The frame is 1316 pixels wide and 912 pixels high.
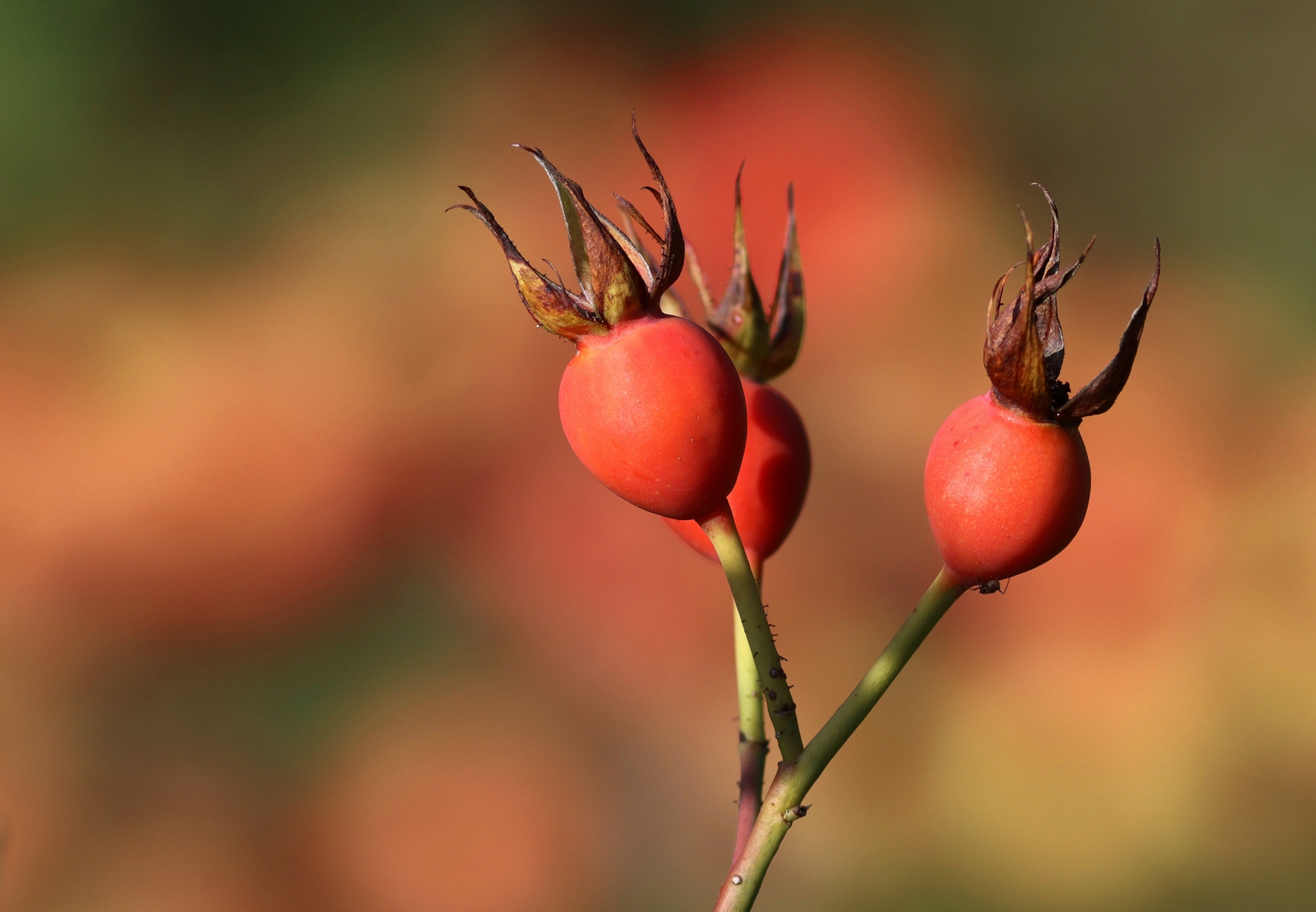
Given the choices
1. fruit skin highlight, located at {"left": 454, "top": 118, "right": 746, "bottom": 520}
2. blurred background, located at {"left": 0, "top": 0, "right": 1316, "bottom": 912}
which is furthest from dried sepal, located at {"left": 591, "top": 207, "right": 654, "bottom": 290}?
blurred background, located at {"left": 0, "top": 0, "right": 1316, "bottom": 912}

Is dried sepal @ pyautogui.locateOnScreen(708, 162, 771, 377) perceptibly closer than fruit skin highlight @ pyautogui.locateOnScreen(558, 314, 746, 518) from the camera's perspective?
No

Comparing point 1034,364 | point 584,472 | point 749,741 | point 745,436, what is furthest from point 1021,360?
point 584,472

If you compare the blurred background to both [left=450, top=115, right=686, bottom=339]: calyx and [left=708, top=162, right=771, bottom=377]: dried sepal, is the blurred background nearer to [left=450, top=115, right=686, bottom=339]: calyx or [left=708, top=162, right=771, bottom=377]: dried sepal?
[left=708, top=162, right=771, bottom=377]: dried sepal

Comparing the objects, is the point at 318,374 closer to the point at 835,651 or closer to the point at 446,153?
the point at 446,153

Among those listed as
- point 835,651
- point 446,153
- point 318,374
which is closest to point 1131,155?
point 835,651

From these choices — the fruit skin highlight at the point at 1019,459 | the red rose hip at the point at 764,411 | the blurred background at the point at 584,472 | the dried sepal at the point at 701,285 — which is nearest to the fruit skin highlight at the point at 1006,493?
the fruit skin highlight at the point at 1019,459

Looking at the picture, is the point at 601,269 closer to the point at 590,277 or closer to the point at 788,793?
the point at 590,277

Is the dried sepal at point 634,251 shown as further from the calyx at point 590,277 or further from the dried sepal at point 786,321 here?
the dried sepal at point 786,321

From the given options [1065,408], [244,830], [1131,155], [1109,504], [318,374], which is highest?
[1131,155]

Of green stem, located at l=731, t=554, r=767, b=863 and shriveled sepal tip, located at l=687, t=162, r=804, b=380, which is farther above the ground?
shriveled sepal tip, located at l=687, t=162, r=804, b=380
